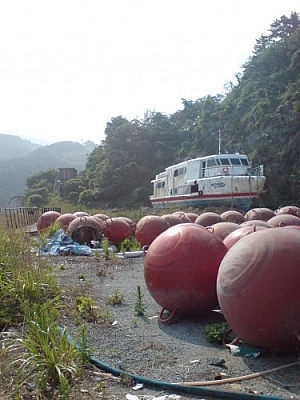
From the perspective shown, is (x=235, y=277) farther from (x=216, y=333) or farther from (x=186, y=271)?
(x=186, y=271)

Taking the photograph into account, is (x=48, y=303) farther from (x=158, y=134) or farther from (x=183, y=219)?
(x=158, y=134)

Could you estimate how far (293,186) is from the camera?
34.4 meters

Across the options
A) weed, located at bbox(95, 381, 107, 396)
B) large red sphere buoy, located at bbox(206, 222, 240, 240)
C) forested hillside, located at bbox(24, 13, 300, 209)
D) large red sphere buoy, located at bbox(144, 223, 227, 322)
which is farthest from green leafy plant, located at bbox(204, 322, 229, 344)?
forested hillside, located at bbox(24, 13, 300, 209)

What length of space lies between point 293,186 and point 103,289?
26882 millimetres

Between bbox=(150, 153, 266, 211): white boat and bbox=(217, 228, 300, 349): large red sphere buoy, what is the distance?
20.6 meters

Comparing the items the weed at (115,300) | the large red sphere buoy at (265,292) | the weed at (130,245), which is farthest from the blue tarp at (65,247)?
the large red sphere buoy at (265,292)

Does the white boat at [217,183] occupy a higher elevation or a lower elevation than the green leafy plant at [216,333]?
higher

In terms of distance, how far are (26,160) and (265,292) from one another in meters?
94.3

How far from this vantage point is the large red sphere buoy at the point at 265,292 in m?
5.30

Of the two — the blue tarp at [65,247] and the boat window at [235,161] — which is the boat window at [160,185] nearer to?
the boat window at [235,161]

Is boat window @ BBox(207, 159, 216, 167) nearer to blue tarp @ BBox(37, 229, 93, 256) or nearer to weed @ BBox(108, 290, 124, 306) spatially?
blue tarp @ BBox(37, 229, 93, 256)

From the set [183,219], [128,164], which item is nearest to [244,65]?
[128,164]

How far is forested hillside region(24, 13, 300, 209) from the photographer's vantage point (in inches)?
1423

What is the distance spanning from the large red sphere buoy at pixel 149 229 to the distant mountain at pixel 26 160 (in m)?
25.6
